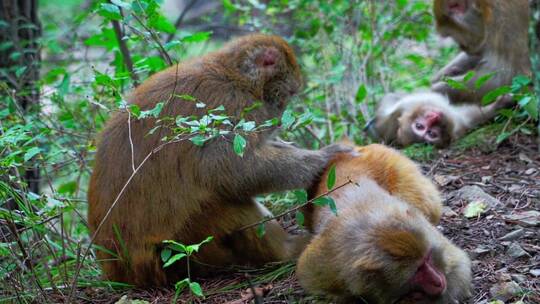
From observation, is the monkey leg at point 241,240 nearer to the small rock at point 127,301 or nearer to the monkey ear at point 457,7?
the small rock at point 127,301

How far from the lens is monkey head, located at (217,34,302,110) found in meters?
5.24

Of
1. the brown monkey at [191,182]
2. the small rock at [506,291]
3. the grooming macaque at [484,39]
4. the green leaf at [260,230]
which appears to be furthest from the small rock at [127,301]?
the grooming macaque at [484,39]

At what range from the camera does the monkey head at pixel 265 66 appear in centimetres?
524

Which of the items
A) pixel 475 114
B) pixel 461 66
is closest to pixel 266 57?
pixel 475 114

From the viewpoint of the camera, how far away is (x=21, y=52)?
23.0 feet

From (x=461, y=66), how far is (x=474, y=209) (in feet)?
10.1

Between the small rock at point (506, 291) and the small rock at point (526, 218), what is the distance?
959mm

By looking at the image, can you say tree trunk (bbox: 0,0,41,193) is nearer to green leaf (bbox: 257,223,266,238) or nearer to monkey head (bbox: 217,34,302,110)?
monkey head (bbox: 217,34,302,110)

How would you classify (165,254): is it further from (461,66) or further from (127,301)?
(461,66)

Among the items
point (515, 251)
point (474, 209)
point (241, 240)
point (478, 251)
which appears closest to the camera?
point (515, 251)

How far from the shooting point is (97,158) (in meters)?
4.90

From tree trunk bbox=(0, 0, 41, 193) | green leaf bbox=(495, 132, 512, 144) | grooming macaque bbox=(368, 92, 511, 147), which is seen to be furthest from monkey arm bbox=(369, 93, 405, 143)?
tree trunk bbox=(0, 0, 41, 193)

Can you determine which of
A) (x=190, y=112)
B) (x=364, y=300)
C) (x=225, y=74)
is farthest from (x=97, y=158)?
(x=364, y=300)

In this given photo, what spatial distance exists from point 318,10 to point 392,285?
5884 millimetres
